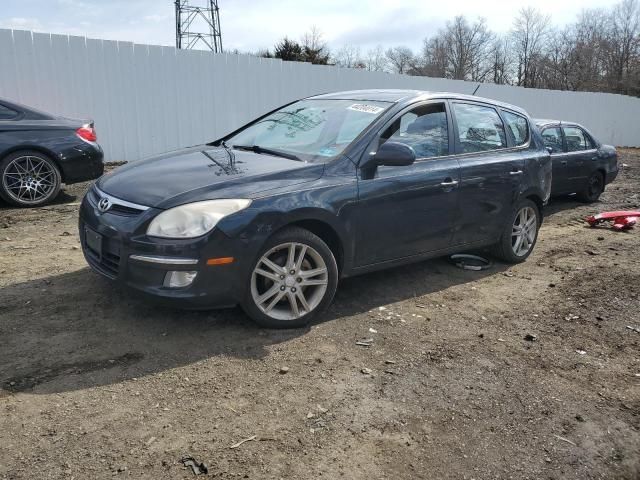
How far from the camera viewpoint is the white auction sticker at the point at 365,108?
4.48 metres

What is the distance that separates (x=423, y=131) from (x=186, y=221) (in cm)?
232

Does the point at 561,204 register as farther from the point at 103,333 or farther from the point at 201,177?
the point at 103,333

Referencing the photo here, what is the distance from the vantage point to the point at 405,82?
16.3 metres

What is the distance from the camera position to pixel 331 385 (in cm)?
319

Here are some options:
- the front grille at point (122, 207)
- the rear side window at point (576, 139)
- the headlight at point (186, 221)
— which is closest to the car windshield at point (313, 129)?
the headlight at point (186, 221)

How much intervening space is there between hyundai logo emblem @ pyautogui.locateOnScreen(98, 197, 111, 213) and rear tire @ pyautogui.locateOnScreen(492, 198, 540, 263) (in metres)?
3.75

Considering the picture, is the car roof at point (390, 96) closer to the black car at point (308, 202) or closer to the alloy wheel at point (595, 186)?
the black car at point (308, 202)

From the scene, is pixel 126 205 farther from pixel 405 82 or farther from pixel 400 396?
pixel 405 82

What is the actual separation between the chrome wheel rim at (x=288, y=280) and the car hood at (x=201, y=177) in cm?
46

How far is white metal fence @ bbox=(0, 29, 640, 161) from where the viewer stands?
31.9 feet

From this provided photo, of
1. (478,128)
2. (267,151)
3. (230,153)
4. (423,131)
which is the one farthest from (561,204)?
(230,153)

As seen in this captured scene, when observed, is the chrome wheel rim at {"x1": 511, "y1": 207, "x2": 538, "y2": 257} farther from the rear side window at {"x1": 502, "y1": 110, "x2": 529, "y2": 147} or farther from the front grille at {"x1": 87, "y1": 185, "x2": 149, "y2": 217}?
the front grille at {"x1": 87, "y1": 185, "x2": 149, "y2": 217}

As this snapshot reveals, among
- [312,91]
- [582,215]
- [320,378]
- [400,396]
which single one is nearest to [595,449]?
[400,396]

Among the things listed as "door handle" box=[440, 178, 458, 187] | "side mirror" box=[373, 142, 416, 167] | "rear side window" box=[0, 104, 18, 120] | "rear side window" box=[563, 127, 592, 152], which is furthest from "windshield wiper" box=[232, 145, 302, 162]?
"rear side window" box=[563, 127, 592, 152]
